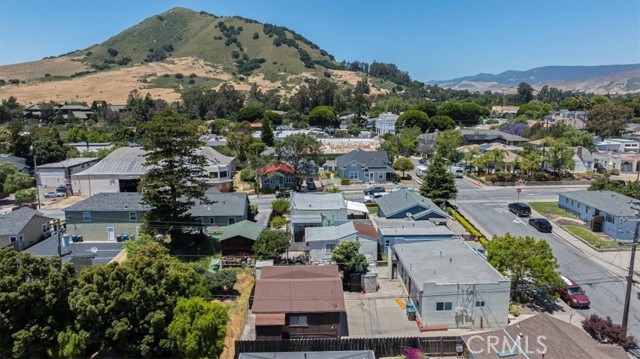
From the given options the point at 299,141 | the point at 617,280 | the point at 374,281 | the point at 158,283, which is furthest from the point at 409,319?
the point at 299,141

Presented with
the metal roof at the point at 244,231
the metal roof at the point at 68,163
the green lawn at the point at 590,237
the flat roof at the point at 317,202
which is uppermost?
the metal roof at the point at 68,163

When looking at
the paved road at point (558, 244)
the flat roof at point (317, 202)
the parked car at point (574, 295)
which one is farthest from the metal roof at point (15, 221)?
the parked car at point (574, 295)

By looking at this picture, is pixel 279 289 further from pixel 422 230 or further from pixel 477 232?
pixel 477 232

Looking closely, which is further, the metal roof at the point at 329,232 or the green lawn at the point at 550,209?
→ the green lawn at the point at 550,209

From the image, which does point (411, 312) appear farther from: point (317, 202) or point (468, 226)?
point (317, 202)

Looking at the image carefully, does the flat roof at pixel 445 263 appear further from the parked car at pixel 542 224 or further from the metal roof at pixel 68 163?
the metal roof at pixel 68 163

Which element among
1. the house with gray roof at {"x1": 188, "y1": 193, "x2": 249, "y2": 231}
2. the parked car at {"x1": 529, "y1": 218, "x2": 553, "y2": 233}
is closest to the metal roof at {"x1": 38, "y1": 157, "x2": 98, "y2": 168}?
the house with gray roof at {"x1": 188, "y1": 193, "x2": 249, "y2": 231}

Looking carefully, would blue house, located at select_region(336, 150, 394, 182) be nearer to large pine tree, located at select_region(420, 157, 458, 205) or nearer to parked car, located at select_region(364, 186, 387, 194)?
parked car, located at select_region(364, 186, 387, 194)
